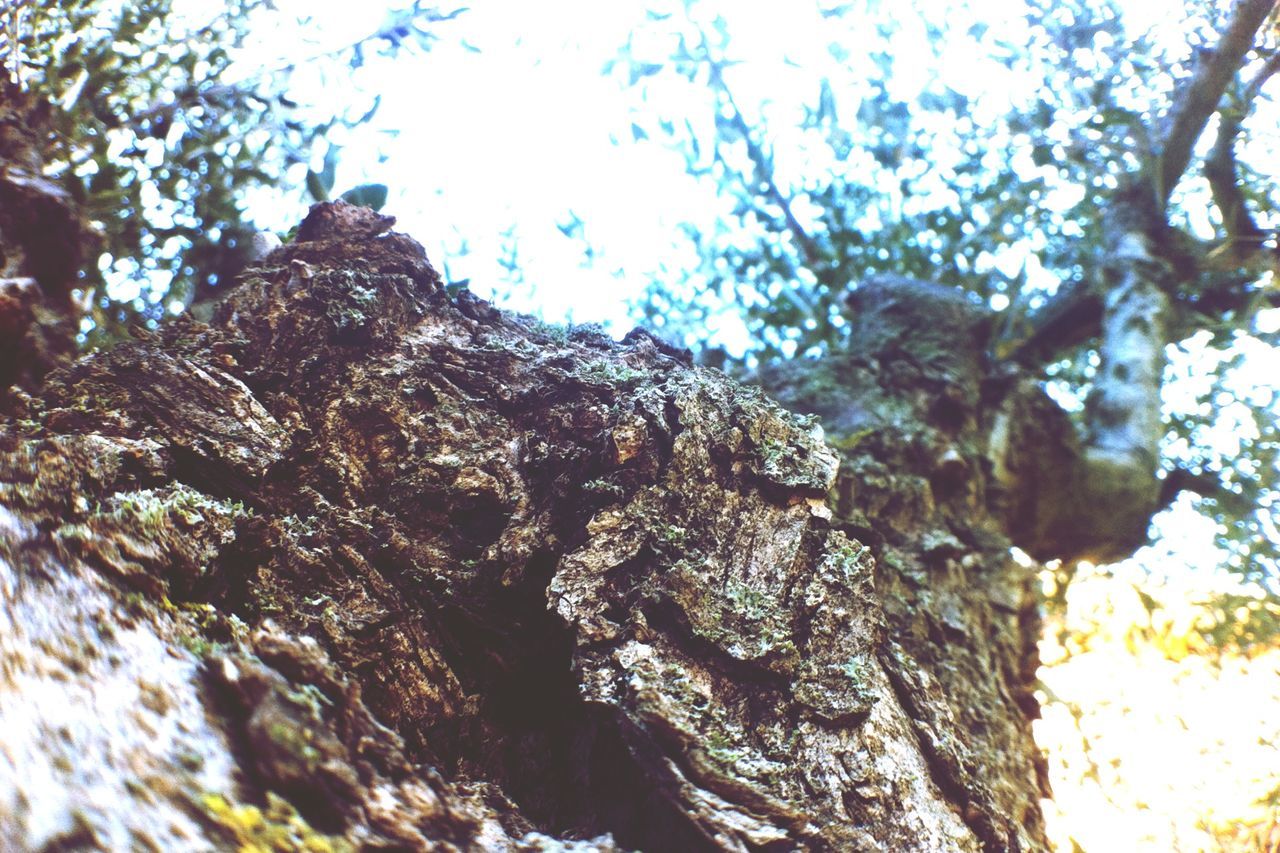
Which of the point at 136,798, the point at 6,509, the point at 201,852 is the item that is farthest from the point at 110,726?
the point at 6,509

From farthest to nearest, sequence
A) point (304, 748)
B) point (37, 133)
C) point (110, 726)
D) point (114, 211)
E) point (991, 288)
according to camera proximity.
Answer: point (991, 288) < point (114, 211) < point (37, 133) < point (304, 748) < point (110, 726)

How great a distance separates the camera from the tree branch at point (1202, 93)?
5570 mm

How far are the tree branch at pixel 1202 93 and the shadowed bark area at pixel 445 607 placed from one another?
14.3 ft

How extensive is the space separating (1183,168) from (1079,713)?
14.7 feet

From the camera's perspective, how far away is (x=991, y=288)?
27.0 feet

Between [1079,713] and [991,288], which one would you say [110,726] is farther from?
[991,288]

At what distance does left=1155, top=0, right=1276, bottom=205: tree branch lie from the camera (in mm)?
5570

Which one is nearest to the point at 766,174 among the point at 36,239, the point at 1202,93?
the point at 1202,93

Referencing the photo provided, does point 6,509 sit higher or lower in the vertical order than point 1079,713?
lower

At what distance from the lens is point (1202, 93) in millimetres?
6094

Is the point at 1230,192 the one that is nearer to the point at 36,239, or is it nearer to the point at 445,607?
the point at 445,607

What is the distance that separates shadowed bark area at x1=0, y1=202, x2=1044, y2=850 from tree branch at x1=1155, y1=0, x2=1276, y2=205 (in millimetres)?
4353

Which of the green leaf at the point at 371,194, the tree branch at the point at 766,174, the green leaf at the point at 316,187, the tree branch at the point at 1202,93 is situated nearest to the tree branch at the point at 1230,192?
the tree branch at the point at 1202,93

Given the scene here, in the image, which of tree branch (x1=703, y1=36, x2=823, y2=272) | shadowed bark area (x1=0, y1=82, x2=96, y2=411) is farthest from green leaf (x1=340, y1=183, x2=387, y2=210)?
tree branch (x1=703, y1=36, x2=823, y2=272)
